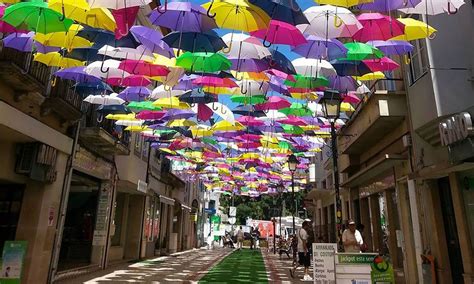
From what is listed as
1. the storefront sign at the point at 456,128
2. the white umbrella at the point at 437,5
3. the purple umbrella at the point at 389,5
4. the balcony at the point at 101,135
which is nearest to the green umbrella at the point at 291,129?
the storefront sign at the point at 456,128

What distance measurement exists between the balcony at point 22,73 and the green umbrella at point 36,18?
1968 mm

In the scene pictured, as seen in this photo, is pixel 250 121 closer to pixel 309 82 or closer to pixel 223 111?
pixel 223 111

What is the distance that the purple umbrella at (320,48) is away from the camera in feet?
22.6

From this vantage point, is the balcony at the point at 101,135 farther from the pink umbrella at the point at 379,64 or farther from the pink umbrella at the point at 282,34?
the pink umbrella at the point at 379,64

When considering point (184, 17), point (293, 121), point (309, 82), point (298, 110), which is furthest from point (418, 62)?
point (184, 17)

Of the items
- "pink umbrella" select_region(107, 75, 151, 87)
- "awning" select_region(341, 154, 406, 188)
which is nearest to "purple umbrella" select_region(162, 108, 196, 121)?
"pink umbrella" select_region(107, 75, 151, 87)

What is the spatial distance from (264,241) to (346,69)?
34830mm

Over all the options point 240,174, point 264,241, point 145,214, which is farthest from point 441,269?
point 264,241

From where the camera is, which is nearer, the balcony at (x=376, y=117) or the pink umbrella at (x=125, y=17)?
the pink umbrella at (x=125, y=17)

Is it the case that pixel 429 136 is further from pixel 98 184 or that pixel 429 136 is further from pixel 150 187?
pixel 150 187

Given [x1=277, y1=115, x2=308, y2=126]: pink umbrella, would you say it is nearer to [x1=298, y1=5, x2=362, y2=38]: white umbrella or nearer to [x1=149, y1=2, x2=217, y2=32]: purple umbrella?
[x1=298, y1=5, x2=362, y2=38]: white umbrella

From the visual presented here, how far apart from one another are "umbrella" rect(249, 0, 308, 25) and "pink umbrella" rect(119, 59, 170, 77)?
311 centimetres

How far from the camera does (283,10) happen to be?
18.0 ft

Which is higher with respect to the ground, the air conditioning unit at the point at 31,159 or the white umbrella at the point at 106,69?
the white umbrella at the point at 106,69
